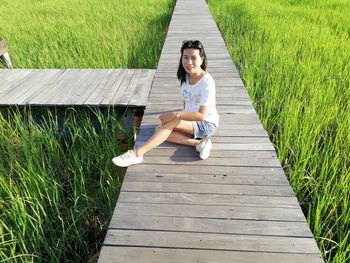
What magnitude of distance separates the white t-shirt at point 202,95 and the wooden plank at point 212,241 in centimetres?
87

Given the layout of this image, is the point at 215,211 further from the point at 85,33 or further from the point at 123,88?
the point at 85,33

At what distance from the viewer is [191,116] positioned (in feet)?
6.23

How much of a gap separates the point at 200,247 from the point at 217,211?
24 centimetres

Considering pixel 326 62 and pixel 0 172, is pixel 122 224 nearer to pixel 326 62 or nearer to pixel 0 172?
pixel 0 172

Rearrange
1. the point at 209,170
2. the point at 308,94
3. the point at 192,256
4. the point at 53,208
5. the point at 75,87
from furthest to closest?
the point at 75,87, the point at 308,94, the point at 53,208, the point at 209,170, the point at 192,256

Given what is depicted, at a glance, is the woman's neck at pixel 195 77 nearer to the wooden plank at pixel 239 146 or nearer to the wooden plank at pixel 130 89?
the wooden plank at pixel 239 146

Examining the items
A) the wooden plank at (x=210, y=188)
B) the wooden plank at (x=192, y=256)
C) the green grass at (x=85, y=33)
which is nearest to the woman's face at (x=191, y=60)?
the wooden plank at (x=210, y=188)

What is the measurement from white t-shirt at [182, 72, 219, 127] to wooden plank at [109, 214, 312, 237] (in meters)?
0.78

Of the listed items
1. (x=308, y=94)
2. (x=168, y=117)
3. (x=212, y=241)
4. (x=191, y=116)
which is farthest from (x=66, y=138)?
(x=308, y=94)

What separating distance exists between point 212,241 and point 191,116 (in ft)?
2.72

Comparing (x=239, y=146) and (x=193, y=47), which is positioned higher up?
(x=193, y=47)

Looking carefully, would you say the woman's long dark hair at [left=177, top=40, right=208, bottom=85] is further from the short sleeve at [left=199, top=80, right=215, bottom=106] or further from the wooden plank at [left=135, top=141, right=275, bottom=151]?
the wooden plank at [left=135, top=141, right=275, bottom=151]

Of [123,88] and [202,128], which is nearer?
[202,128]

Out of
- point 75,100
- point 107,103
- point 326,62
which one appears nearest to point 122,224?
point 107,103
